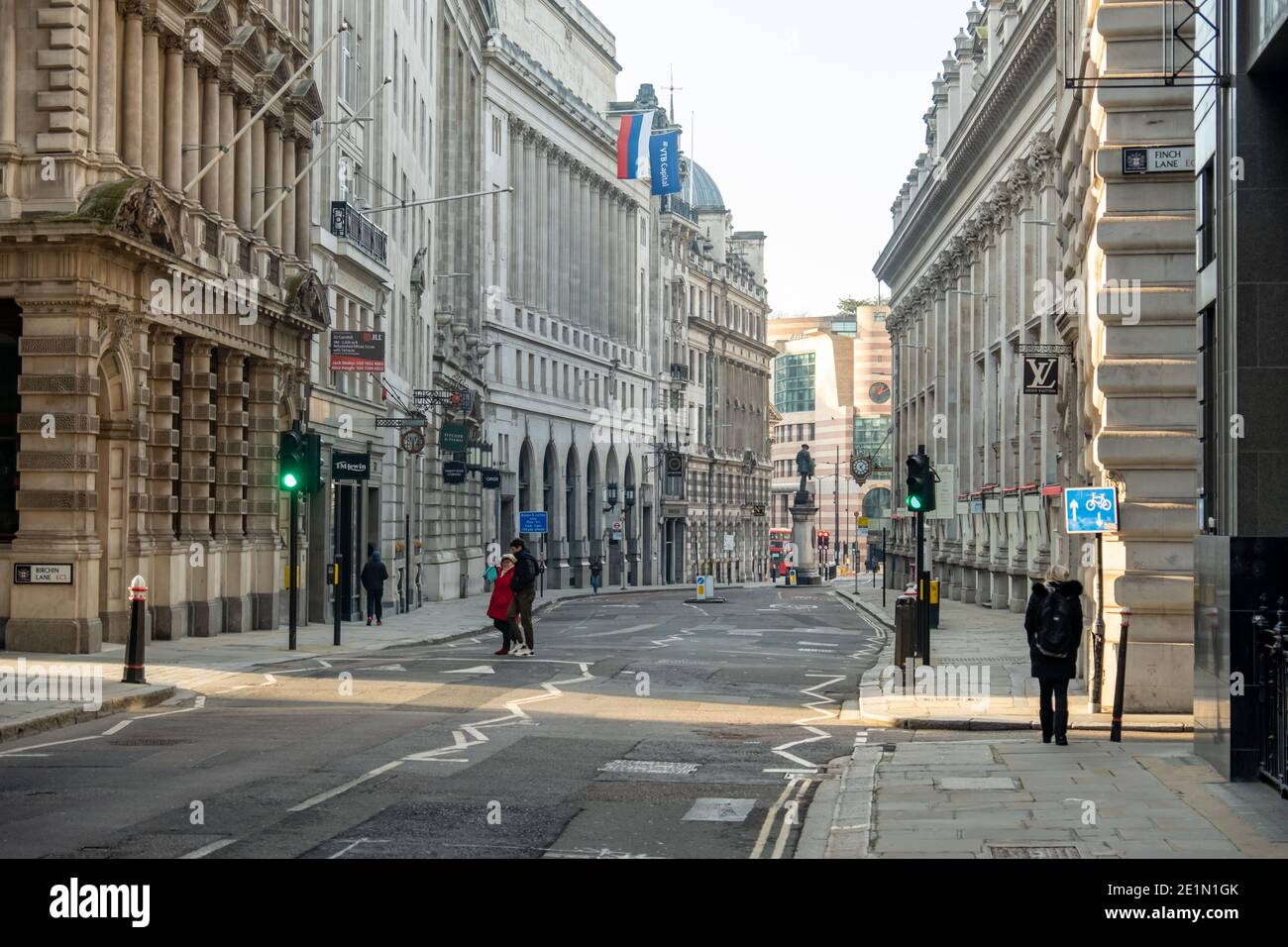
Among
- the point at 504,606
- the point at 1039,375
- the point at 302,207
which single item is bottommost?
the point at 504,606

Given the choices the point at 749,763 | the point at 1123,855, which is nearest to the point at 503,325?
the point at 749,763

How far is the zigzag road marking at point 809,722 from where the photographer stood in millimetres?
18141

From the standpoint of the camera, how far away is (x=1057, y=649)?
18766 mm

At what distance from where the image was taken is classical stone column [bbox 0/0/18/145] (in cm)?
2828

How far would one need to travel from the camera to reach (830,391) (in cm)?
19938

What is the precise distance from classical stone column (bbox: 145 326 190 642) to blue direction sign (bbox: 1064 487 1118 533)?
17.3 metres

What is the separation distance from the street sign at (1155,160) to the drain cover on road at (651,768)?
32.2ft

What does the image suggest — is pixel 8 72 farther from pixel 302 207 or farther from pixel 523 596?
pixel 302 207

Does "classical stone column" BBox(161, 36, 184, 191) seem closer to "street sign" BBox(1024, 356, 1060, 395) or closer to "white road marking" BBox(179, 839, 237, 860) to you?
"street sign" BBox(1024, 356, 1060, 395)

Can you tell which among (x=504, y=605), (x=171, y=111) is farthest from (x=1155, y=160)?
(x=171, y=111)

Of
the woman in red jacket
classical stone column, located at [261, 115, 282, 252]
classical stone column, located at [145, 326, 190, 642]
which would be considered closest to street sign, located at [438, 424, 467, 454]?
classical stone column, located at [261, 115, 282, 252]

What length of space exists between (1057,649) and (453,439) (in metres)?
41.6

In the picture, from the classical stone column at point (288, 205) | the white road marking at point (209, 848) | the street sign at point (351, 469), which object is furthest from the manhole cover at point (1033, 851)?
the street sign at point (351, 469)
